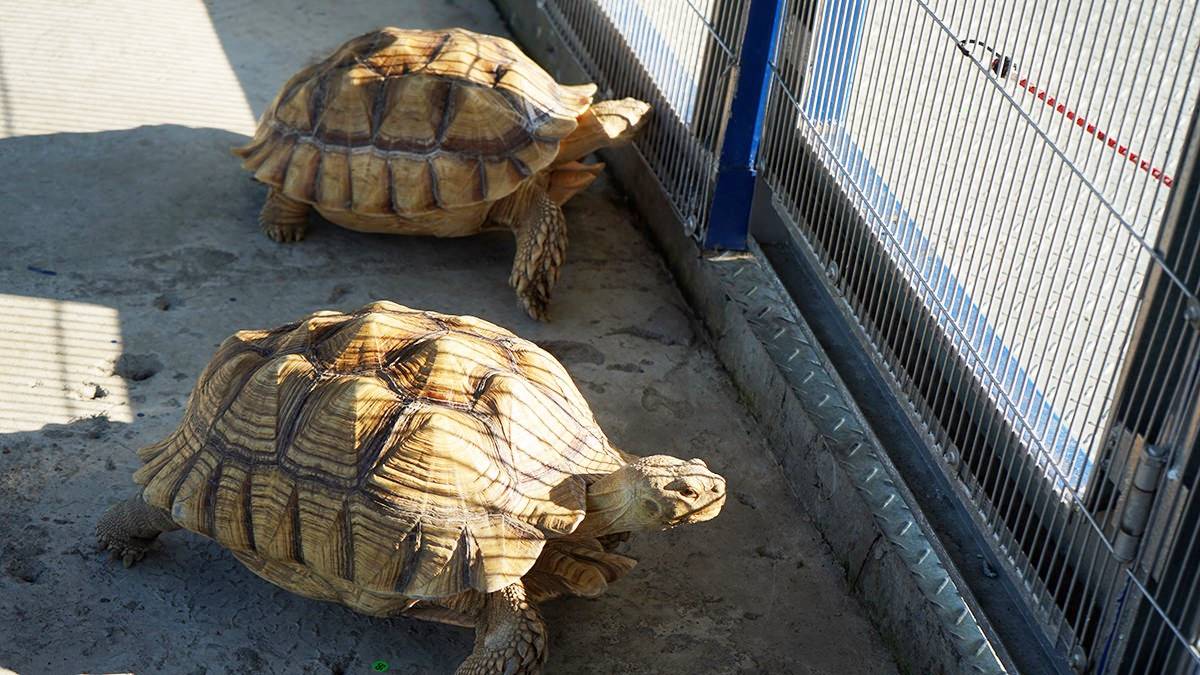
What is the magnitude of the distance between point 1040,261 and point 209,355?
2.53m

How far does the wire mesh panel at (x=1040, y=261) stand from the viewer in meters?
2.90

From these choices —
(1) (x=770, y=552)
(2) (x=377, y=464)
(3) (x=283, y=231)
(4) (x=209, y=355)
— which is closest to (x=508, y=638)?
(2) (x=377, y=464)

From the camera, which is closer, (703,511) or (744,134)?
(703,511)

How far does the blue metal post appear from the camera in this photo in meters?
4.53

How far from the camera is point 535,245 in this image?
4793 millimetres

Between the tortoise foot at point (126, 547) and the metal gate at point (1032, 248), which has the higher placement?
the metal gate at point (1032, 248)

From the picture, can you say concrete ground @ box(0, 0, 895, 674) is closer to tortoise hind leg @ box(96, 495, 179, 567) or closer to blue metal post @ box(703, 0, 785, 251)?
tortoise hind leg @ box(96, 495, 179, 567)

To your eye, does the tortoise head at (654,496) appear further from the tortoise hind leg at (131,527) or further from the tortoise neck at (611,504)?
the tortoise hind leg at (131,527)

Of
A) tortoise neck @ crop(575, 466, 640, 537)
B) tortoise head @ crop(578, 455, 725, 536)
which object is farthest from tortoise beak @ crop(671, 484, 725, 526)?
tortoise neck @ crop(575, 466, 640, 537)

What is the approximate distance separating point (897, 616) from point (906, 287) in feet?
2.93

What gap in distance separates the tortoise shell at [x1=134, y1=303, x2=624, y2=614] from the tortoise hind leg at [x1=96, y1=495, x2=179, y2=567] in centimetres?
8

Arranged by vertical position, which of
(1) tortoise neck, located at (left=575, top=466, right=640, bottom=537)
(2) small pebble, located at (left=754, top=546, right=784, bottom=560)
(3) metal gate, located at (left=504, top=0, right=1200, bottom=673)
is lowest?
(2) small pebble, located at (left=754, top=546, right=784, bottom=560)

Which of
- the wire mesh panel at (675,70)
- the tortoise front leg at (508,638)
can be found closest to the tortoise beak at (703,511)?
the tortoise front leg at (508,638)

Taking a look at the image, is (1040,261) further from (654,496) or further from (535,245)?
(535,245)
